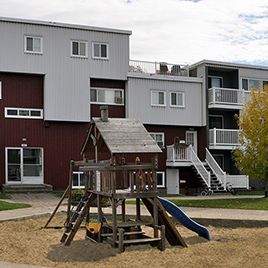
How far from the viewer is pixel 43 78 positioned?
33.4 metres

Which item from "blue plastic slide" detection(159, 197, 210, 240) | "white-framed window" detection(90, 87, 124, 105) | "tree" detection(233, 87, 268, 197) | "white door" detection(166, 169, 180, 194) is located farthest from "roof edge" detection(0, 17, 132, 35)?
"blue plastic slide" detection(159, 197, 210, 240)

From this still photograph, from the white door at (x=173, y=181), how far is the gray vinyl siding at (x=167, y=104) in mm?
3388

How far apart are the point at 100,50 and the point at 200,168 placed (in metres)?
10.3

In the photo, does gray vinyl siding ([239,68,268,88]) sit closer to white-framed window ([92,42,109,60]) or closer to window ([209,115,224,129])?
window ([209,115,224,129])

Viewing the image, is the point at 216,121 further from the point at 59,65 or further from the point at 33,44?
→ the point at 33,44

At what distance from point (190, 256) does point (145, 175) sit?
2783 mm

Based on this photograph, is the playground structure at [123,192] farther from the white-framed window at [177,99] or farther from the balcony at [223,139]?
the balcony at [223,139]

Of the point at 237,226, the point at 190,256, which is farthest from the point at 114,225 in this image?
the point at 237,226

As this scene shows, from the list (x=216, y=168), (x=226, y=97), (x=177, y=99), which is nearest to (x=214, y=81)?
(x=226, y=97)

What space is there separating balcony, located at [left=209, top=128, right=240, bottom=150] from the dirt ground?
21819 millimetres

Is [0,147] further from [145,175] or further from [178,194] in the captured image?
[145,175]

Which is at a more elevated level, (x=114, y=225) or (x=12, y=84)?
(x=12, y=84)

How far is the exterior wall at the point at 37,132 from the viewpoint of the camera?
32.5 m

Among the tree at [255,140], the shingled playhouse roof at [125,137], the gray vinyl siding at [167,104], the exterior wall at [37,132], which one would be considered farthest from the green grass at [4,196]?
the shingled playhouse roof at [125,137]
